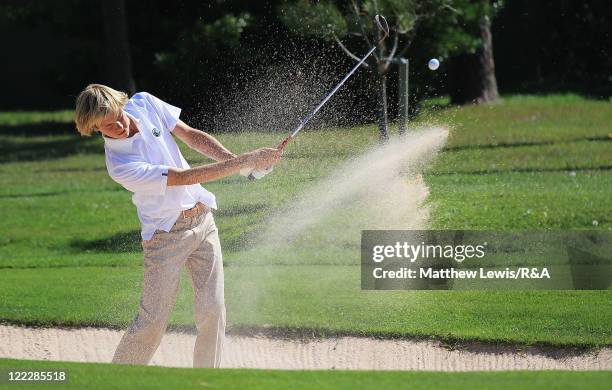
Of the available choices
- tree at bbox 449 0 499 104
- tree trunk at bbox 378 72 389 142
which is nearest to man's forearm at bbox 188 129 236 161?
tree trunk at bbox 378 72 389 142

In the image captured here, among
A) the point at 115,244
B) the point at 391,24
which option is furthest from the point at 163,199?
the point at 391,24

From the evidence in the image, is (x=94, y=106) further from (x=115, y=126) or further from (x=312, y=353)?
(x=312, y=353)

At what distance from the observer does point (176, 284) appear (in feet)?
18.2

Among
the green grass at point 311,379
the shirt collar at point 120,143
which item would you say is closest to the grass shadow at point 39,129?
the shirt collar at point 120,143

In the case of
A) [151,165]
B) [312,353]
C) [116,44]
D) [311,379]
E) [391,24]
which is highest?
[116,44]

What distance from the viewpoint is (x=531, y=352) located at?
6.77m

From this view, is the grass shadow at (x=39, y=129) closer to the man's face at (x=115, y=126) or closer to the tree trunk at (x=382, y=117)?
the tree trunk at (x=382, y=117)

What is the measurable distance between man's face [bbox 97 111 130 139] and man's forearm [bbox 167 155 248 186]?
270 millimetres

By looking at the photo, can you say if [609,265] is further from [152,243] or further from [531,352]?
[152,243]

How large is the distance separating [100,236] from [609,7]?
1028cm

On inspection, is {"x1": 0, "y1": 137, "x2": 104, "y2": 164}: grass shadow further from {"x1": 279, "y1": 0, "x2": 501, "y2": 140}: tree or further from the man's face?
the man's face

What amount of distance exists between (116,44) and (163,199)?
38.0 feet

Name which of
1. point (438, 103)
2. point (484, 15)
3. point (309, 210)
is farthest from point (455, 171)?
point (438, 103)

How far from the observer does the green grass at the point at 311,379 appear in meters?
4.72
